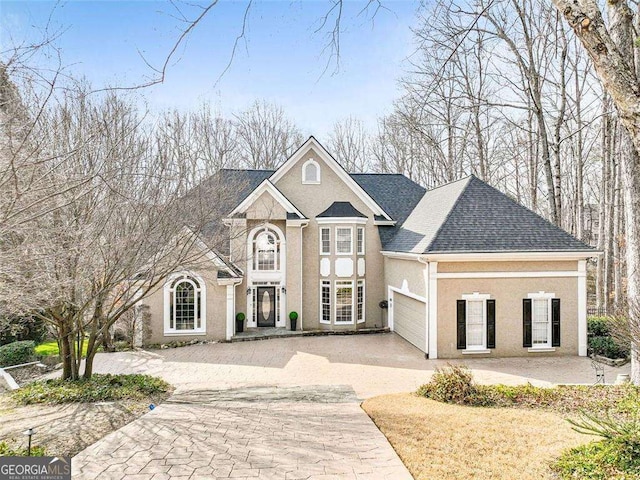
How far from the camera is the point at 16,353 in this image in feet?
47.9

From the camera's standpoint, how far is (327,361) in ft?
45.6

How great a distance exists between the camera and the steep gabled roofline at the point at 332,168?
19.9 meters

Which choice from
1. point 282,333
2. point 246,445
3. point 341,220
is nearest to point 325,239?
point 341,220

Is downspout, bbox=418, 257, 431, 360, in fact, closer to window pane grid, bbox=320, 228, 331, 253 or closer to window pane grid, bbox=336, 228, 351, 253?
window pane grid, bbox=336, 228, 351, 253

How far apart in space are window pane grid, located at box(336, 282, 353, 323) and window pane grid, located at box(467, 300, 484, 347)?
669 centimetres

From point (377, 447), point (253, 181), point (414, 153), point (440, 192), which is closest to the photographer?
point (377, 447)

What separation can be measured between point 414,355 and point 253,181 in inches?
518

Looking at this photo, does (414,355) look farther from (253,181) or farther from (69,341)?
(253,181)

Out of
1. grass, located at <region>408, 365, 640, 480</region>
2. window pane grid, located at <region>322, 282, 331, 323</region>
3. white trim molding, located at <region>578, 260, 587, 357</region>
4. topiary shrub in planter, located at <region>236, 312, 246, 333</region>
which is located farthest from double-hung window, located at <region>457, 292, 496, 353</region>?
topiary shrub in planter, located at <region>236, 312, 246, 333</region>

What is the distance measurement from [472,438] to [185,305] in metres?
14.0

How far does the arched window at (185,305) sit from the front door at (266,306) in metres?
3.26

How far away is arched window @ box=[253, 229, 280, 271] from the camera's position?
65.5 feet

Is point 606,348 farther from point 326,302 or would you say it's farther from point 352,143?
point 352,143

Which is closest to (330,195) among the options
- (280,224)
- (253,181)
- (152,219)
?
(280,224)
